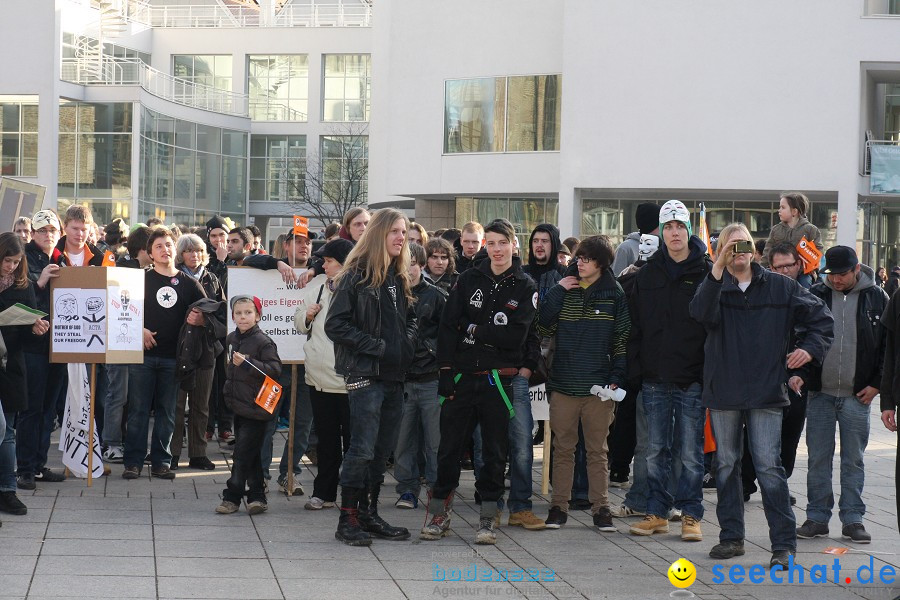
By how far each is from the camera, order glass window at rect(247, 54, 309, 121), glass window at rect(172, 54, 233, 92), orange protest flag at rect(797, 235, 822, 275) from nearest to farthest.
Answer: orange protest flag at rect(797, 235, 822, 275)
glass window at rect(172, 54, 233, 92)
glass window at rect(247, 54, 309, 121)

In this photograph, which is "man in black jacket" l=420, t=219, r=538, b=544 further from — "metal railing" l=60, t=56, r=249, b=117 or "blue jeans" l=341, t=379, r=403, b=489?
"metal railing" l=60, t=56, r=249, b=117

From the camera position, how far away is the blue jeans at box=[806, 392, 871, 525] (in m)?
8.46

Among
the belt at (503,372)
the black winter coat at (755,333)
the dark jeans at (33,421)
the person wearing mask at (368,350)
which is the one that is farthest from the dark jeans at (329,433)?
the black winter coat at (755,333)

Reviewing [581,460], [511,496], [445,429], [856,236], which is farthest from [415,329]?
[856,236]

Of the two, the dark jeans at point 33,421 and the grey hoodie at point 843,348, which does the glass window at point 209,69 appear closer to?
the dark jeans at point 33,421

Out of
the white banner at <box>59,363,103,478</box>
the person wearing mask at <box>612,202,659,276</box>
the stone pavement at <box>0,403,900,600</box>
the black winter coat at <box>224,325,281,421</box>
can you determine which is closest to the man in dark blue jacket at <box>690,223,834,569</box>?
the stone pavement at <box>0,403,900,600</box>

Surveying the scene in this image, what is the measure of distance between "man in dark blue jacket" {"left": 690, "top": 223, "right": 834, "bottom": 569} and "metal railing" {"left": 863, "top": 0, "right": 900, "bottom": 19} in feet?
80.8

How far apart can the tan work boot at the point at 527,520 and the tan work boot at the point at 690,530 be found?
1.00m

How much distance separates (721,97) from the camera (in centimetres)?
3008

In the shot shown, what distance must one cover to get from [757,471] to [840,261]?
174cm

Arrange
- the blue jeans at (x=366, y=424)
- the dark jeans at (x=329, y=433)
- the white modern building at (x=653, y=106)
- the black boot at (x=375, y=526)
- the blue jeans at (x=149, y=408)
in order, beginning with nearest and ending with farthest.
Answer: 1. the blue jeans at (x=366, y=424)
2. the black boot at (x=375, y=526)
3. the dark jeans at (x=329, y=433)
4. the blue jeans at (x=149, y=408)
5. the white modern building at (x=653, y=106)

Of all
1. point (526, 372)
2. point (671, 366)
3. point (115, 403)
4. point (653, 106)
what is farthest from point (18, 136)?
point (671, 366)

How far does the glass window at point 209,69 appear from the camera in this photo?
53531mm

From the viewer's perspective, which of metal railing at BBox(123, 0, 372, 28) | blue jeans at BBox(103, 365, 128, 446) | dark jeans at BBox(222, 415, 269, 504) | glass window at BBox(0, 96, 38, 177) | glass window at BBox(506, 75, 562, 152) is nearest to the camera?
dark jeans at BBox(222, 415, 269, 504)
